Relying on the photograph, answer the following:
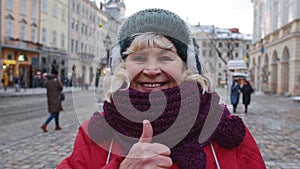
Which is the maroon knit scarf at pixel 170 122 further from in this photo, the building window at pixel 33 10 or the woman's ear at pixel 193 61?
the building window at pixel 33 10

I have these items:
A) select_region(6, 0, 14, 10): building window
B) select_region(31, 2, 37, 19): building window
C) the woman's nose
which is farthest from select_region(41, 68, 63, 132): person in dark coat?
select_region(31, 2, 37, 19): building window

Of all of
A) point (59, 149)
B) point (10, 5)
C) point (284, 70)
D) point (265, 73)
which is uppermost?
point (10, 5)

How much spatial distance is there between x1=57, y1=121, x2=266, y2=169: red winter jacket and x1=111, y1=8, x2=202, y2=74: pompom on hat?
14.3 inches

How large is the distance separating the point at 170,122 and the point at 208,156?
254mm

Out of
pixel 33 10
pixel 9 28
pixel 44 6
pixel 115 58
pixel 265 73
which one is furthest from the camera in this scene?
pixel 265 73

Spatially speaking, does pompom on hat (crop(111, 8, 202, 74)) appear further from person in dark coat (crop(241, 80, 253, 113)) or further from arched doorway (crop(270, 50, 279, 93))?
arched doorway (crop(270, 50, 279, 93))

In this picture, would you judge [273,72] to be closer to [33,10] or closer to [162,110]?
[33,10]

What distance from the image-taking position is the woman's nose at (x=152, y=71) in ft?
4.78

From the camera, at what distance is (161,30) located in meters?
1.51

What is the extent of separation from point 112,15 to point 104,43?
0.22 metres

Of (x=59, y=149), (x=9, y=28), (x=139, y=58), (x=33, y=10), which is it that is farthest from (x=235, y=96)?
(x=33, y=10)

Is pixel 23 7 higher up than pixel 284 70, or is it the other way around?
pixel 23 7

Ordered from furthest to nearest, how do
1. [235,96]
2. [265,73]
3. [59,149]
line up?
[265,73] → [235,96] → [59,149]

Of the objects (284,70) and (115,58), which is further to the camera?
(284,70)
